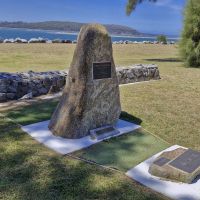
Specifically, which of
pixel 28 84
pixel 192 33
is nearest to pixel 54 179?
pixel 28 84

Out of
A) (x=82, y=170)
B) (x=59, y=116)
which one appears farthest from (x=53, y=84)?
(x=82, y=170)

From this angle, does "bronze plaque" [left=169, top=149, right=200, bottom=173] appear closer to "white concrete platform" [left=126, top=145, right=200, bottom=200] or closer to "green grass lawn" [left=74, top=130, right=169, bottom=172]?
"white concrete platform" [left=126, top=145, right=200, bottom=200]

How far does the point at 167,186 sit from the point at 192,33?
16.4 metres

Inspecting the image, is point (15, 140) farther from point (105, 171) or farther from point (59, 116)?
point (105, 171)

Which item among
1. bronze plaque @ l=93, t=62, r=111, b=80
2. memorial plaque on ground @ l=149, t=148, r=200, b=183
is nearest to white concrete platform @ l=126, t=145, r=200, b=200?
memorial plaque on ground @ l=149, t=148, r=200, b=183

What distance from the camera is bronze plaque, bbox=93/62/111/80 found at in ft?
20.6

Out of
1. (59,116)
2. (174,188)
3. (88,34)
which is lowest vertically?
(174,188)

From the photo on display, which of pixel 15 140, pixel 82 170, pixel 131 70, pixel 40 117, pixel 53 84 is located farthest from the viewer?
pixel 131 70

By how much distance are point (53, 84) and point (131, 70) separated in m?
3.41

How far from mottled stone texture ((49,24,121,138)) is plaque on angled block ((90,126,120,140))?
15 cm

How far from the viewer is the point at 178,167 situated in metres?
4.91

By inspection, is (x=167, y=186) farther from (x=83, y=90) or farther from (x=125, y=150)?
(x=83, y=90)

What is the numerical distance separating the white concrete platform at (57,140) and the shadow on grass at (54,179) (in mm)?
255

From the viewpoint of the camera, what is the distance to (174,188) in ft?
15.4
